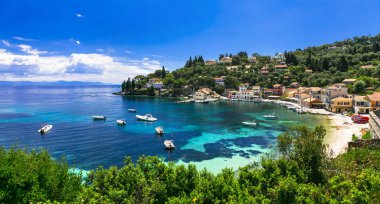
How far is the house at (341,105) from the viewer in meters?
92.3

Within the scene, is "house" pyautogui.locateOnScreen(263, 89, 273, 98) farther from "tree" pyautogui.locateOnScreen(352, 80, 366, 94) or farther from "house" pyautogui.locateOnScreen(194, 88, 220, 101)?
"tree" pyautogui.locateOnScreen(352, 80, 366, 94)

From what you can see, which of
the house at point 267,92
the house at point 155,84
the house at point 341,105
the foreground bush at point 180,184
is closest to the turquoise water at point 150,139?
the foreground bush at point 180,184

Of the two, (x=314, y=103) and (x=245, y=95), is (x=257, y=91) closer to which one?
(x=245, y=95)

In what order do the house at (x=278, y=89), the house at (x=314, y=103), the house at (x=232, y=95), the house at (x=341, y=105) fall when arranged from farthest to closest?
the house at (x=232, y=95) → the house at (x=278, y=89) → the house at (x=314, y=103) → the house at (x=341, y=105)

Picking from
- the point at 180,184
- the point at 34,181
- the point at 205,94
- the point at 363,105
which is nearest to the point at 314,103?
the point at 363,105

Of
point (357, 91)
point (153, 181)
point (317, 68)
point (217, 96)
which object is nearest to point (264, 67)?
point (317, 68)

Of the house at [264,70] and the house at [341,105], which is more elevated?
the house at [264,70]

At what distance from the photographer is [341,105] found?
3664 inches

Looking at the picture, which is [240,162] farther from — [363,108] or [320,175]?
[363,108]

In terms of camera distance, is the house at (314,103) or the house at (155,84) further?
the house at (155,84)

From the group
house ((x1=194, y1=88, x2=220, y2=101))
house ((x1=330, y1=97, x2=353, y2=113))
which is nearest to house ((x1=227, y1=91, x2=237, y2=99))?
Answer: house ((x1=194, y1=88, x2=220, y2=101))

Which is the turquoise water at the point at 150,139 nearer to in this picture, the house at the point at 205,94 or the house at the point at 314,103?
the house at the point at 314,103

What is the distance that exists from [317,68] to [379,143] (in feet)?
459

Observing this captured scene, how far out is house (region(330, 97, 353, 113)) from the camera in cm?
9226
